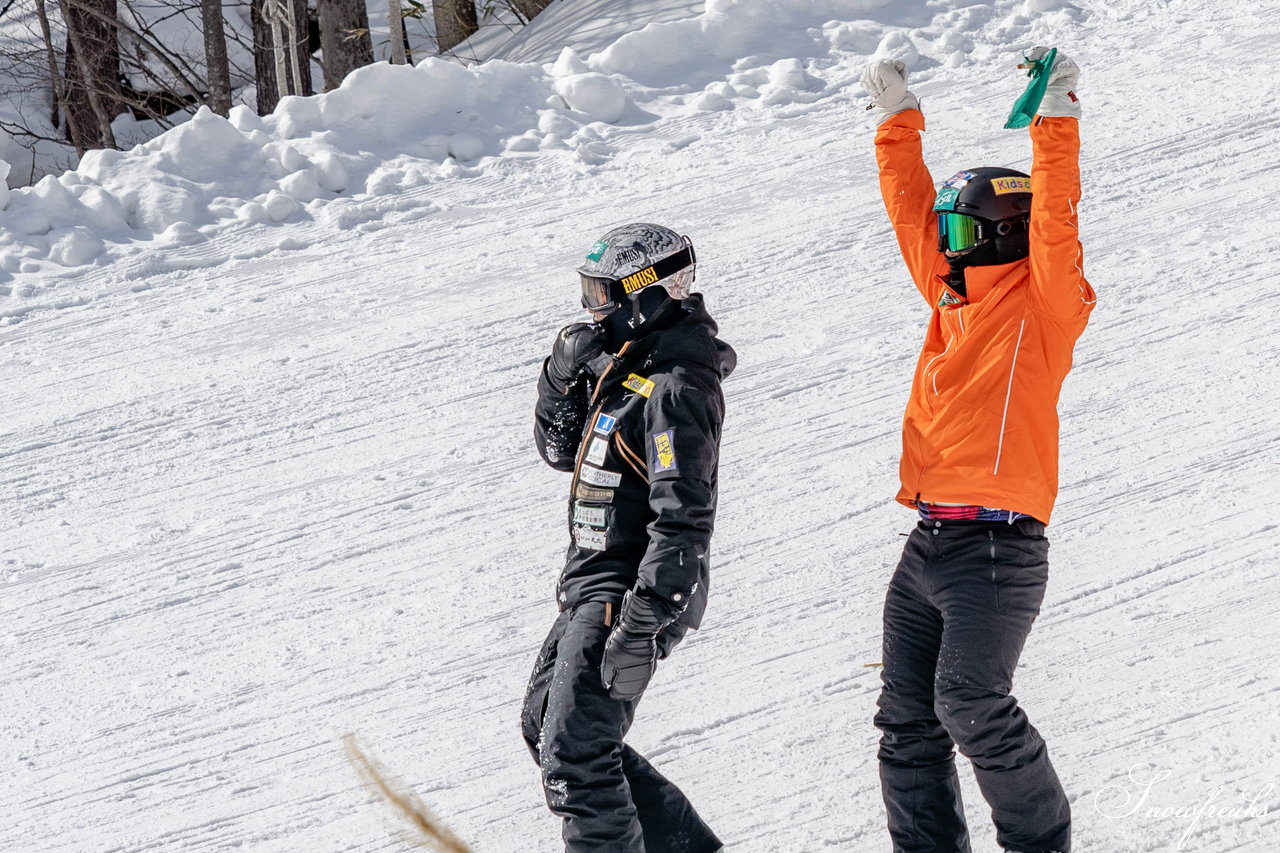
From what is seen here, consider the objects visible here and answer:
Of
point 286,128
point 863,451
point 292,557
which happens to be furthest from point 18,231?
point 863,451

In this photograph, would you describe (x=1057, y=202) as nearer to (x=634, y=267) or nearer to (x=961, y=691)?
(x=634, y=267)

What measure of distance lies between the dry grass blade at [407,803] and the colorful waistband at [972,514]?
1710 mm

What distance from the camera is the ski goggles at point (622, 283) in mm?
3340

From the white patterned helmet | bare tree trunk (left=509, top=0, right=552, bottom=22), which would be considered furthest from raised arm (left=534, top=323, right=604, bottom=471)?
bare tree trunk (left=509, top=0, right=552, bottom=22)

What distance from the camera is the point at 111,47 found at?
45.6 ft

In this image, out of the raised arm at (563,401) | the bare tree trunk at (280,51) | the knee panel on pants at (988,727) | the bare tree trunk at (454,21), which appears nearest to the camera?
the knee panel on pants at (988,727)

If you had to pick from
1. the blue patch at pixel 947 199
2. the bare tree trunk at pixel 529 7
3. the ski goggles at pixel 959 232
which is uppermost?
the bare tree trunk at pixel 529 7

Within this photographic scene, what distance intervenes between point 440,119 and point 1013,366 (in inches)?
225

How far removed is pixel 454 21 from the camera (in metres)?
14.5

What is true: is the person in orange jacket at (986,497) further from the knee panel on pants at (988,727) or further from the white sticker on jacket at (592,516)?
the white sticker on jacket at (592,516)

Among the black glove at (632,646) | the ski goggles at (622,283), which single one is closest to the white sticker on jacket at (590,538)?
the black glove at (632,646)

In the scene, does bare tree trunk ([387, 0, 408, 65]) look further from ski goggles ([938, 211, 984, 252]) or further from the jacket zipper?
ski goggles ([938, 211, 984, 252])

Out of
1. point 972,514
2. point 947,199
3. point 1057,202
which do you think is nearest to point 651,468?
point 972,514

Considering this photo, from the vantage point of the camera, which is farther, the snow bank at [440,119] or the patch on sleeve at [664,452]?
the snow bank at [440,119]
